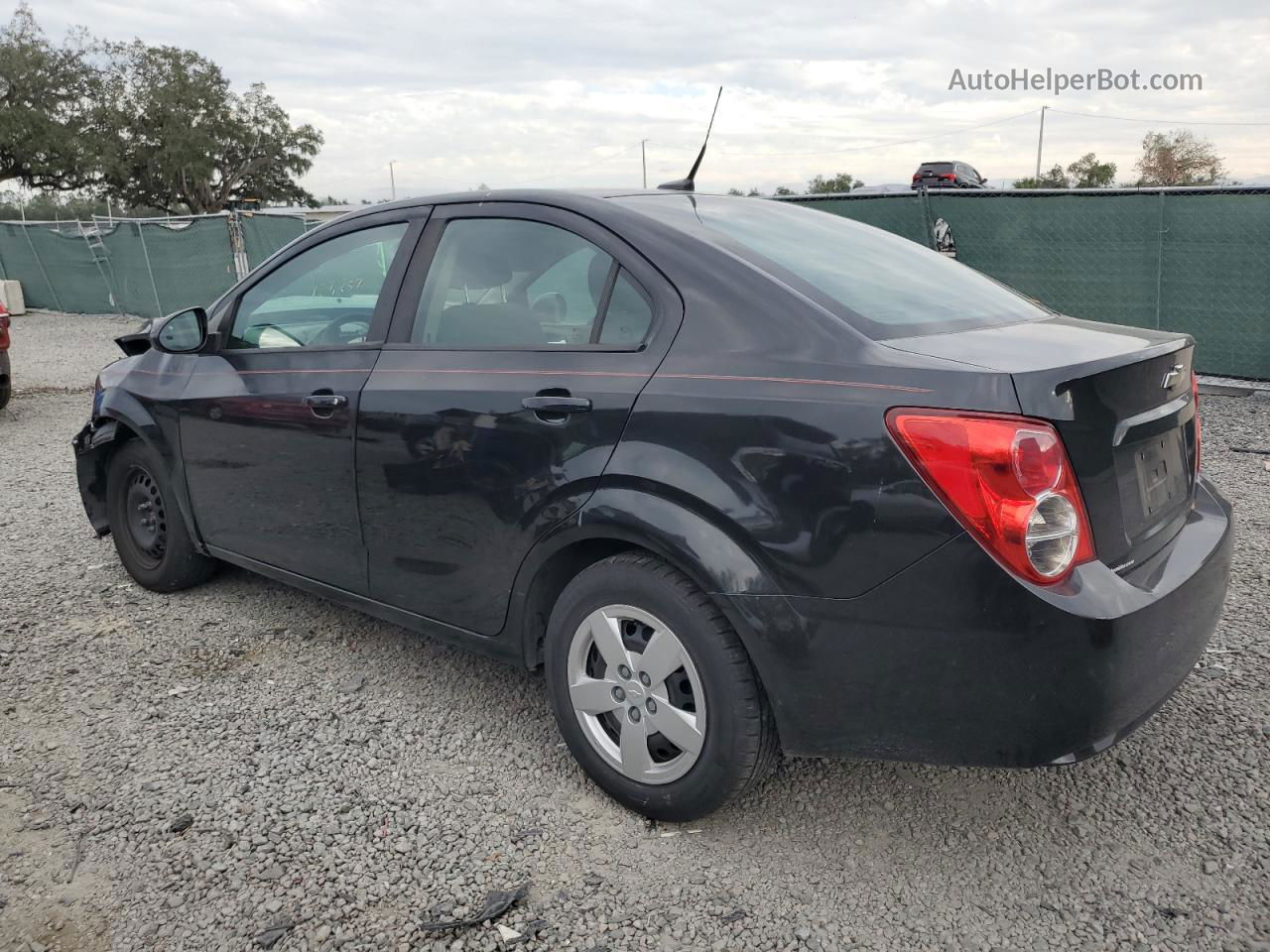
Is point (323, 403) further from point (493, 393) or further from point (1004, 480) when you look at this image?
point (1004, 480)

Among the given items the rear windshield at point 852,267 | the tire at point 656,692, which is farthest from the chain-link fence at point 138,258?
the tire at point 656,692

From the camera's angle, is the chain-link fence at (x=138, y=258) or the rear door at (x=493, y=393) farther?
the chain-link fence at (x=138, y=258)

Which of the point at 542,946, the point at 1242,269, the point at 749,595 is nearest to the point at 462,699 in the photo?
the point at 542,946

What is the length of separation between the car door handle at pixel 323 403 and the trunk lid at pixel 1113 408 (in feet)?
5.90

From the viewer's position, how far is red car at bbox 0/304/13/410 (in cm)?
891

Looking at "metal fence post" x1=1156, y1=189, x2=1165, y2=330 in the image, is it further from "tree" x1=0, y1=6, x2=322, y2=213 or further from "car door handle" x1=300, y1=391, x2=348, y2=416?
"tree" x1=0, y1=6, x2=322, y2=213

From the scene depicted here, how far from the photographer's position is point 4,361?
905cm

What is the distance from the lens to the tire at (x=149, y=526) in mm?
4223

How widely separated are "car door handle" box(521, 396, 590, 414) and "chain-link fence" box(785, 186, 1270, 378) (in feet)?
25.6

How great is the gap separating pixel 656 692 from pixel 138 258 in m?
18.0

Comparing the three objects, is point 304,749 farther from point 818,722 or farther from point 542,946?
point 818,722

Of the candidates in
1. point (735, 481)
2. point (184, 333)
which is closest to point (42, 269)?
point (184, 333)

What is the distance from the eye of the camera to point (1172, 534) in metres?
2.50

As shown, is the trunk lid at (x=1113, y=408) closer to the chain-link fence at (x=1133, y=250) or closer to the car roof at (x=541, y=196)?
the car roof at (x=541, y=196)
